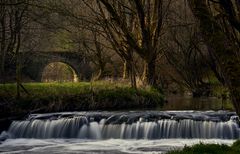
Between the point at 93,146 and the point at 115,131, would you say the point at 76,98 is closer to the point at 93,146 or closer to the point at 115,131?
the point at 115,131

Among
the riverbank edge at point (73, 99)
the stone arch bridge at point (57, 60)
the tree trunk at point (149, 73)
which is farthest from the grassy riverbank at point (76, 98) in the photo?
the stone arch bridge at point (57, 60)

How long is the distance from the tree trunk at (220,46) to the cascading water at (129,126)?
9464 mm

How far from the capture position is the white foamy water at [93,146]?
14.7 metres

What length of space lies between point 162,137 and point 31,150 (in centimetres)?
464

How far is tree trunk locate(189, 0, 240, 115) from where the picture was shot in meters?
7.48

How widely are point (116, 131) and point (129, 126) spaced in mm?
540

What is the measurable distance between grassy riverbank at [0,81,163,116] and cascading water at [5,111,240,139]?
1488mm

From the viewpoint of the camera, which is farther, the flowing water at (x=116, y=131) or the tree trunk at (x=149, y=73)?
the tree trunk at (x=149, y=73)

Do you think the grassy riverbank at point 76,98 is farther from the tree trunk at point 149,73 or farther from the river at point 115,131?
the tree trunk at point 149,73

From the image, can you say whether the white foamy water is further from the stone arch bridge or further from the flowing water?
the stone arch bridge

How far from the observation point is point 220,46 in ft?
24.5

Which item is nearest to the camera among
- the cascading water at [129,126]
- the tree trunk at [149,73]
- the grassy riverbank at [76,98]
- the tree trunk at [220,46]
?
the tree trunk at [220,46]

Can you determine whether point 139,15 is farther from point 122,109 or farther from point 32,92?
point 32,92

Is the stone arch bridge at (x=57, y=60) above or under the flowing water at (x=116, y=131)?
above
